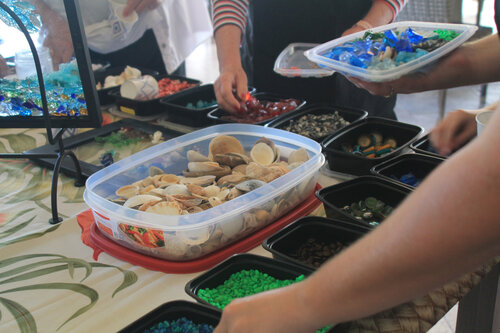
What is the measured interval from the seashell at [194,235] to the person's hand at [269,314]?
0.27 m

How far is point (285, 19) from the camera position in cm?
154

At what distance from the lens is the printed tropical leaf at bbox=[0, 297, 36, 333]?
664 mm

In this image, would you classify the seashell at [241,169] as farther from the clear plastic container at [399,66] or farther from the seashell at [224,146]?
the clear plastic container at [399,66]

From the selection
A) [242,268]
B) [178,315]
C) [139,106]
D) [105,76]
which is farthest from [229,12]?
[178,315]

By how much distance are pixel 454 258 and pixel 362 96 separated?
4.20 ft

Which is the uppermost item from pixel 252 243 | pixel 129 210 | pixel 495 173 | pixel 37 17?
pixel 37 17

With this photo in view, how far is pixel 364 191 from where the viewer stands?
927mm

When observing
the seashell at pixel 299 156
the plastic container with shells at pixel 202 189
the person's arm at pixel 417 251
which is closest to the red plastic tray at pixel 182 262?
the plastic container with shells at pixel 202 189

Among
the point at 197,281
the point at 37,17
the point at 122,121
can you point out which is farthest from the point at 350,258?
the point at 122,121

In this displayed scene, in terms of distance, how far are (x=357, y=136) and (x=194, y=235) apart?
0.61m

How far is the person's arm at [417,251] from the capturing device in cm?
37

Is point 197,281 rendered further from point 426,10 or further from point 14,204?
point 426,10

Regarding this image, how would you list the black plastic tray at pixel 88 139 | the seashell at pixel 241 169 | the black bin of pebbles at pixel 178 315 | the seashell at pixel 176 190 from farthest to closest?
the black plastic tray at pixel 88 139, the seashell at pixel 241 169, the seashell at pixel 176 190, the black bin of pebbles at pixel 178 315

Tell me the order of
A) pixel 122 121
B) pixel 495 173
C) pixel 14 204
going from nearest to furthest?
pixel 495 173 → pixel 14 204 → pixel 122 121
